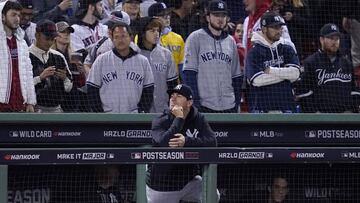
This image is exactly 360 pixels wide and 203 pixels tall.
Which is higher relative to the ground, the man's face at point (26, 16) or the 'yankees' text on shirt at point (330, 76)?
the man's face at point (26, 16)

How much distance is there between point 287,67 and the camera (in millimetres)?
10836

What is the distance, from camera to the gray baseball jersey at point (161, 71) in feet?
35.6

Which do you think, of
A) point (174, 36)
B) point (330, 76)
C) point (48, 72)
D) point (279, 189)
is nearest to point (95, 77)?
point (48, 72)

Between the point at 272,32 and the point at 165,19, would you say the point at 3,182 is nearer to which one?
the point at 165,19

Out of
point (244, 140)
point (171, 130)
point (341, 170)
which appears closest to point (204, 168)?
point (171, 130)

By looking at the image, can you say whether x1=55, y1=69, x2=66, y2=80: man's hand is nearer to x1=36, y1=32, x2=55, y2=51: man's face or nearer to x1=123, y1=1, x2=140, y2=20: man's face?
x1=36, y1=32, x2=55, y2=51: man's face

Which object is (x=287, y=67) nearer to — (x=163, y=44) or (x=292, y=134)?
(x=292, y=134)

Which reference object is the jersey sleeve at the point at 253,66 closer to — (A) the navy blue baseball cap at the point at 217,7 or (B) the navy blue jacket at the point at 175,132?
(A) the navy blue baseball cap at the point at 217,7

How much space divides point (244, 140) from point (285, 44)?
A: 1181 mm

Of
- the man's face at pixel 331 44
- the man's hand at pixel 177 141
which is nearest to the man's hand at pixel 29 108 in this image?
the man's hand at pixel 177 141

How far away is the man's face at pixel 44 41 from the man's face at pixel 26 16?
2.35 feet

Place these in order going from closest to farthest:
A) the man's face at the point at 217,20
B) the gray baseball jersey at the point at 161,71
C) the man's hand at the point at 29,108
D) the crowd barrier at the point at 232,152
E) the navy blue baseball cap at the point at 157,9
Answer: the crowd barrier at the point at 232,152, the man's hand at the point at 29,108, the gray baseball jersey at the point at 161,71, the man's face at the point at 217,20, the navy blue baseball cap at the point at 157,9

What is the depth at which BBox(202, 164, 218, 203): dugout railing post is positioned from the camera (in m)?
8.89

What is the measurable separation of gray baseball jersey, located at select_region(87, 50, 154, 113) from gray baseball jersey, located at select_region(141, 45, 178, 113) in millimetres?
308
